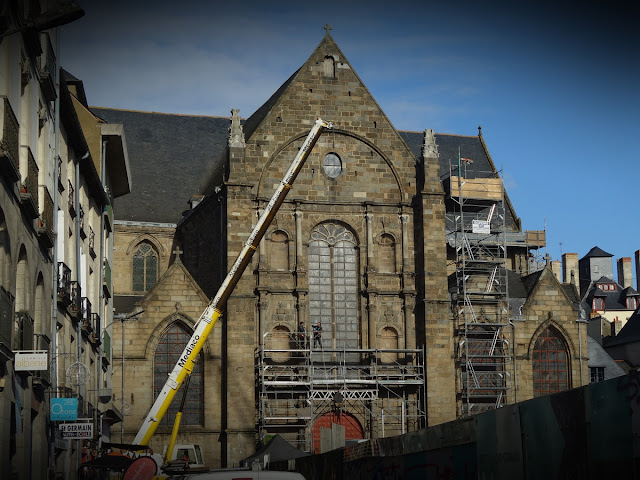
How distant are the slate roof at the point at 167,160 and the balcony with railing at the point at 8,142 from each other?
34.6 m

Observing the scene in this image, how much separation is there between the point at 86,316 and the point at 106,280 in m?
7.76

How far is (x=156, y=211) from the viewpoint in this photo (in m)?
54.5

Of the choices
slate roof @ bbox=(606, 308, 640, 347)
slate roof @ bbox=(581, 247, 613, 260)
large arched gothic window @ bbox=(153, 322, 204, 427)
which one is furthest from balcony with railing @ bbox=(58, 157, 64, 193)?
slate roof @ bbox=(581, 247, 613, 260)

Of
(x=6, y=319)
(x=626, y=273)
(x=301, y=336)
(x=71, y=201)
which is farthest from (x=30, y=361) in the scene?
(x=626, y=273)

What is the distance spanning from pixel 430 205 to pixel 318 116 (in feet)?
18.7

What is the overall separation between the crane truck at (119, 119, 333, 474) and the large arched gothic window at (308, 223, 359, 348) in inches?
240

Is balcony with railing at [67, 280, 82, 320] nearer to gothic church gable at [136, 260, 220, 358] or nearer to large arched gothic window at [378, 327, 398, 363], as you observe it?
gothic church gable at [136, 260, 220, 358]

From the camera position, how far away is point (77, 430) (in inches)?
874

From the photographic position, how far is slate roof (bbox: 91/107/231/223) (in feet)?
180

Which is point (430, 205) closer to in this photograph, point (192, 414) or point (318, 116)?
point (318, 116)

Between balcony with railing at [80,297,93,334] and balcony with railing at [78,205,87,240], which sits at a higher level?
balcony with railing at [78,205,87,240]

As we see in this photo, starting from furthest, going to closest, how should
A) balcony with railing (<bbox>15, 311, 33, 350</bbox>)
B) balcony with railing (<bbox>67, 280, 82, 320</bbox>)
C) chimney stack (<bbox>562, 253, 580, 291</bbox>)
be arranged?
chimney stack (<bbox>562, 253, 580, 291</bbox>)
balcony with railing (<bbox>67, 280, 82, 320</bbox>)
balcony with railing (<bbox>15, 311, 33, 350</bbox>)

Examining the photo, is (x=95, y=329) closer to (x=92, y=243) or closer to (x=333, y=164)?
(x=92, y=243)

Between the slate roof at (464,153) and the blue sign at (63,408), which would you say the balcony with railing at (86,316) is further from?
the slate roof at (464,153)
